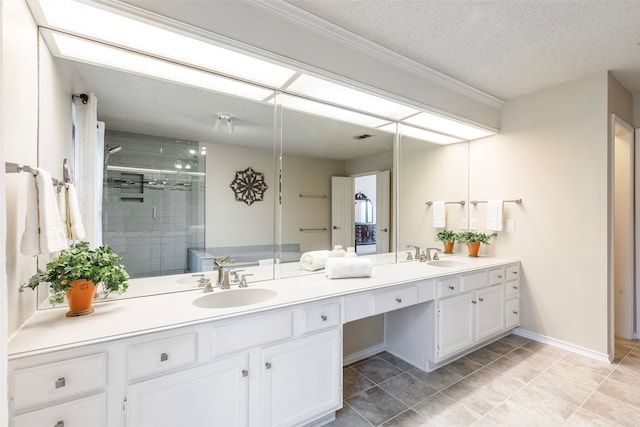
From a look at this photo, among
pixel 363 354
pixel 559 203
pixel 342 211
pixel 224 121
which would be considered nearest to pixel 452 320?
pixel 363 354

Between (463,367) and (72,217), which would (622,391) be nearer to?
(463,367)

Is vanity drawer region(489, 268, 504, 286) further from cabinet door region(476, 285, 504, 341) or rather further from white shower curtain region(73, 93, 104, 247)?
white shower curtain region(73, 93, 104, 247)

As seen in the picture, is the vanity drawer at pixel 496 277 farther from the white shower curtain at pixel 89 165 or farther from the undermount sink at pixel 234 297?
the white shower curtain at pixel 89 165

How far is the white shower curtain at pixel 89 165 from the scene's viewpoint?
5.34 feet

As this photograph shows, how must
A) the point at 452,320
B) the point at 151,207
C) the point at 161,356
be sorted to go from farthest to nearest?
the point at 452,320, the point at 151,207, the point at 161,356

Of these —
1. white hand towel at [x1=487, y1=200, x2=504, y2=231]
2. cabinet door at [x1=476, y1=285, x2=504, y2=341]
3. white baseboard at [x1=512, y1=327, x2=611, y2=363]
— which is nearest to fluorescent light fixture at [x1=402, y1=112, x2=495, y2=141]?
white hand towel at [x1=487, y1=200, x2=504, y2=231]

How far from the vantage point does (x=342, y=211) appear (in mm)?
2611

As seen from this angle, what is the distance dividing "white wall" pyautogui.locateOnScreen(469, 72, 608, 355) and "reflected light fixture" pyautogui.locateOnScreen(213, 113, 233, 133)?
114 inches

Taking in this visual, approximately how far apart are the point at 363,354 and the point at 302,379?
1.15m

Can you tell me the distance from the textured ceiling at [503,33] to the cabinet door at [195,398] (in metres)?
2.06

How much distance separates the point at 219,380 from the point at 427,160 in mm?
2930

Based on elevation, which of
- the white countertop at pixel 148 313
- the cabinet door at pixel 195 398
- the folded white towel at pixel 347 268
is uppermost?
the folded white towel at pixel 347 268

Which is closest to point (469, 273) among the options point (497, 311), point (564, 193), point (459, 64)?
point (497, 311)

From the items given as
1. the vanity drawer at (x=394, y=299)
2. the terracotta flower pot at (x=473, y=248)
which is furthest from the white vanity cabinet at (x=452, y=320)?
the terracotta flower pot at (x=473, y=248)
